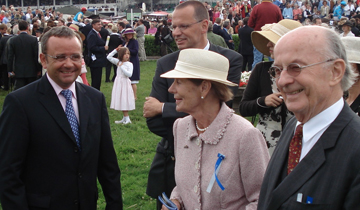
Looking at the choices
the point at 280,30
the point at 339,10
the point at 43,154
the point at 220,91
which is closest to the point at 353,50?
the point at 280,30

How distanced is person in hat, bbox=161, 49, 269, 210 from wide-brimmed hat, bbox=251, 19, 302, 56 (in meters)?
1.16

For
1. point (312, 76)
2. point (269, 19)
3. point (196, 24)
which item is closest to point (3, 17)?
point (269, 19)

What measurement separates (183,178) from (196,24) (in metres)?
1.57

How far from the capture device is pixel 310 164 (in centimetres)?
188

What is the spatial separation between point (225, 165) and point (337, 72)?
999mm

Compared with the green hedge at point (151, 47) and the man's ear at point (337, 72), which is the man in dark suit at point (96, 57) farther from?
the green hedge at point (151, 47)

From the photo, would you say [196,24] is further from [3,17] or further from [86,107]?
[3,17]

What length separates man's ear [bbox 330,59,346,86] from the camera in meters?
1.96

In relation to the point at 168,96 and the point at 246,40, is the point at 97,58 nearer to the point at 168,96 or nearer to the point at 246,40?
the point at 246,40

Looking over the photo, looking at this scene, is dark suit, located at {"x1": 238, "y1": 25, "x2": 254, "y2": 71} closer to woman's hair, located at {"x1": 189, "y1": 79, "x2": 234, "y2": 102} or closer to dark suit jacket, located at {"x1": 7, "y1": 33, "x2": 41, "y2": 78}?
dark suit jacket, located at {"x1": 7, "y1": 33, "x2": 41, "y2": 78}

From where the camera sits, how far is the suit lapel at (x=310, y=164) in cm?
186

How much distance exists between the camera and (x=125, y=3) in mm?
79938

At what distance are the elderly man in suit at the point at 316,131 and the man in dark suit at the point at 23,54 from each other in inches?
428

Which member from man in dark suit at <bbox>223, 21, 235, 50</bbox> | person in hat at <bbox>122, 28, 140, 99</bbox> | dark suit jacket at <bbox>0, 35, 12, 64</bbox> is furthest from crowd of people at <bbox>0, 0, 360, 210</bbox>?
man in dark suit at <bbox>223, 21, 235, 50</bbox>
